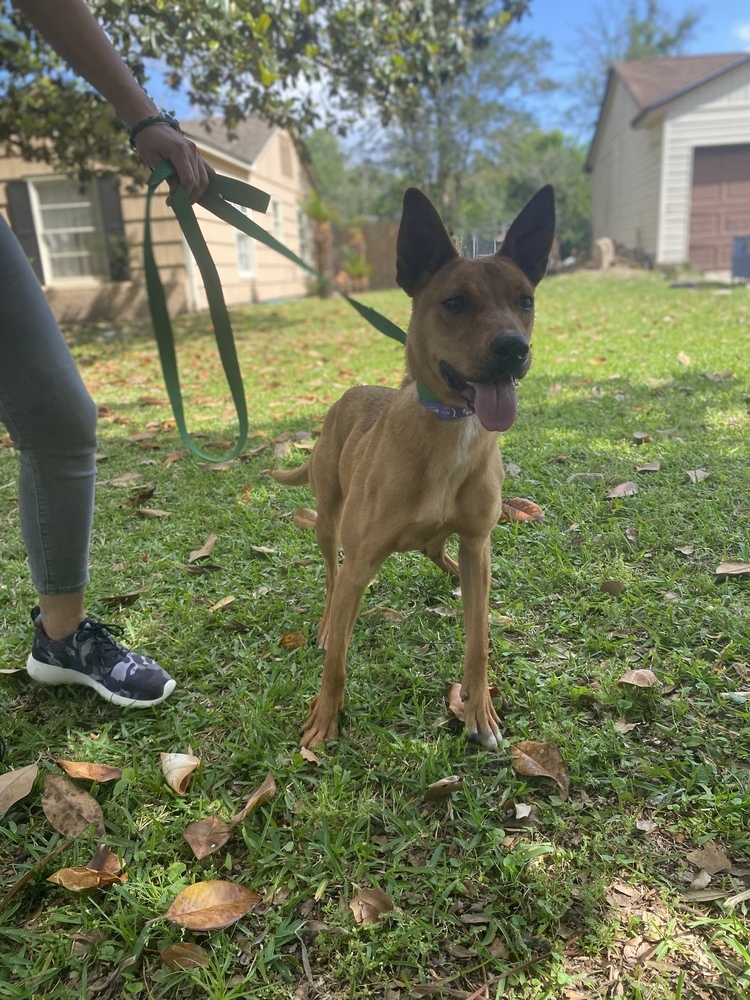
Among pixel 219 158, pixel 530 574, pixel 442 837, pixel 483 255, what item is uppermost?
pixel 219 158

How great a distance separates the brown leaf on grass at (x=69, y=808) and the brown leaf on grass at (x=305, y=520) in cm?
192

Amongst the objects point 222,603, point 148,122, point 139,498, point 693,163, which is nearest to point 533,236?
point 148,122

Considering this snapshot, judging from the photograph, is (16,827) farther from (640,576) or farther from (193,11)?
(193,11)

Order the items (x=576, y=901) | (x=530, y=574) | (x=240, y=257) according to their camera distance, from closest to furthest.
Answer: (x=576, y=901) → (x=530, y=574) → (x=240, y=257)

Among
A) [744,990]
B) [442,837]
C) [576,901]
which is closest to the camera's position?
[744,990]

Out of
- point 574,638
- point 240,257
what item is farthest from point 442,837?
point 240,257

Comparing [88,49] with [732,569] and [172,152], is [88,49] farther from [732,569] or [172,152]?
[732,569]

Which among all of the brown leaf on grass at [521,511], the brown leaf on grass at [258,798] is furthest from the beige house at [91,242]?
the brown leaf on grass at [258,798]

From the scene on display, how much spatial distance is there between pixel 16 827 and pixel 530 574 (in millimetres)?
2143

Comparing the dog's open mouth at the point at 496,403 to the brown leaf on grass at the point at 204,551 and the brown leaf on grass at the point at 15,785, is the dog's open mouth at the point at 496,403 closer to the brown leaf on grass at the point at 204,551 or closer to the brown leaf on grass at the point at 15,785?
the brown leaf on grass at the point at 15,785

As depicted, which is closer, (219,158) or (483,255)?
(483,255)

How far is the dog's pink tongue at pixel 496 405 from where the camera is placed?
195 centimetres

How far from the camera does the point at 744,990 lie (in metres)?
1.34

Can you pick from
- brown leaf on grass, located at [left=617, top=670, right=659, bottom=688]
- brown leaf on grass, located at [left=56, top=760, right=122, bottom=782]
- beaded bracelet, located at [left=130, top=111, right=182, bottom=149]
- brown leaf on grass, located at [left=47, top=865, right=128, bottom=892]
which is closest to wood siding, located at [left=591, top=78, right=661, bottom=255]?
brown leaf on grass, located at [left=617, top=670, right=659, bottom=688]
